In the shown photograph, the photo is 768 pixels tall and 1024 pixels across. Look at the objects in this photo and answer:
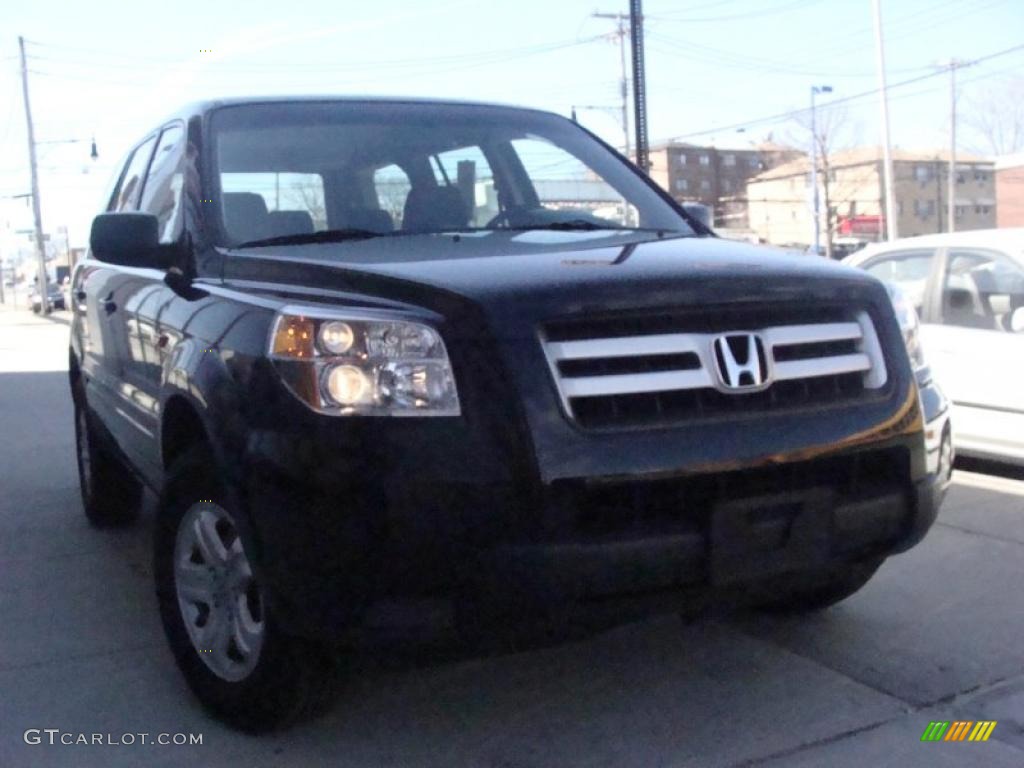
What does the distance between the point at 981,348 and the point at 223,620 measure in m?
4.98

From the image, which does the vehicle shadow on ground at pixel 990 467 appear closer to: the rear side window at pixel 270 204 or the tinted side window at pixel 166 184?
the rear side window at pixel 270 204

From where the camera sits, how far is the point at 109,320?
4.87 metres

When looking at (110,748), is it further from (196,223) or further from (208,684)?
(196,223)

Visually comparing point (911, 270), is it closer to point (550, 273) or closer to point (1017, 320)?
point (1017, 320)

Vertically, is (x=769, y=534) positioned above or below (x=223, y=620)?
above

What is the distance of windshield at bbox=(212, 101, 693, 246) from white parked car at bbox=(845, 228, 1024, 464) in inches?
114

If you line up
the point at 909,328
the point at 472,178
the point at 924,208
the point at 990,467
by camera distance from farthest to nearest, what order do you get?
1. the point at 924,208
2. the point at 990,467
3. the point at 472,178
4. the point at 909,328

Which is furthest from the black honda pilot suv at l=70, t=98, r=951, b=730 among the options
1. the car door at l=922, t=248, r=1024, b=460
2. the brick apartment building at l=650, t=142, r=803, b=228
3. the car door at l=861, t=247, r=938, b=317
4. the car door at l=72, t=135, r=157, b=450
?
the brick apartment building at l=650, t=142, r=803, b=228

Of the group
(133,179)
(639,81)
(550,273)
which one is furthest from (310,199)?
(639,81)

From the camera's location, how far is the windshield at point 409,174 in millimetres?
3984

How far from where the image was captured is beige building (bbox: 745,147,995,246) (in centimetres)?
7756

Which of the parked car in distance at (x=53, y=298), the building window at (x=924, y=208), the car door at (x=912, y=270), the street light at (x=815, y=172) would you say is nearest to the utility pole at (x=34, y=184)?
the parked car in distance at (x=53, y=298)

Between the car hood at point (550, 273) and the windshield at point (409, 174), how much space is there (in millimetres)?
344

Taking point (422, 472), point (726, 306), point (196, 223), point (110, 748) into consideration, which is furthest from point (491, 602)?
point (196, 223)
